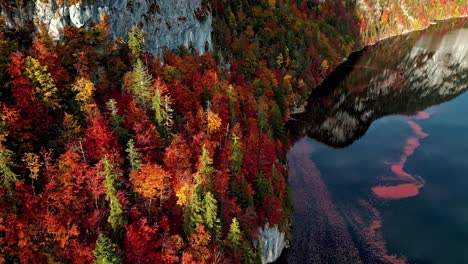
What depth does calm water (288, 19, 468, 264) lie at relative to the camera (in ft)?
251

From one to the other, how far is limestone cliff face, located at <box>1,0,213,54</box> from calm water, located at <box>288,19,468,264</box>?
4117 centimetres

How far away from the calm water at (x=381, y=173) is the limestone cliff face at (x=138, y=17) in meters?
41.2

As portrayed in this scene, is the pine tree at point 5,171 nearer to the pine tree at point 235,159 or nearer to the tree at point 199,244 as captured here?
the tree at point 199,244

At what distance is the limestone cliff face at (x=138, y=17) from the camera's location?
6493 cm

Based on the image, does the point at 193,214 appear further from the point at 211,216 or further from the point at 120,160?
the point at 120,160

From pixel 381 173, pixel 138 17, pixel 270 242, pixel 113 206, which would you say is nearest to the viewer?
pixel 113 206

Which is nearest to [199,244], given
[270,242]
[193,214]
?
[193,214]

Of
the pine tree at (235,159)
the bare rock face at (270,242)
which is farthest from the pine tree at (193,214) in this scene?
the bare rock face at (270,242)

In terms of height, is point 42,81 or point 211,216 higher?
point 42,81

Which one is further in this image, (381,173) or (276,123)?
(276,123)

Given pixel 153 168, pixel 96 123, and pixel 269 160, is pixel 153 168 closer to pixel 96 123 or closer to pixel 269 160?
pixel 96 123

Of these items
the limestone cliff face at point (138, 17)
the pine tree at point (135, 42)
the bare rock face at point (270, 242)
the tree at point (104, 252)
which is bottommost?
the bare rock face at point (270, 242)

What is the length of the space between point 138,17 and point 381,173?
6612 cm

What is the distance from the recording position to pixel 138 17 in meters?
84.5
